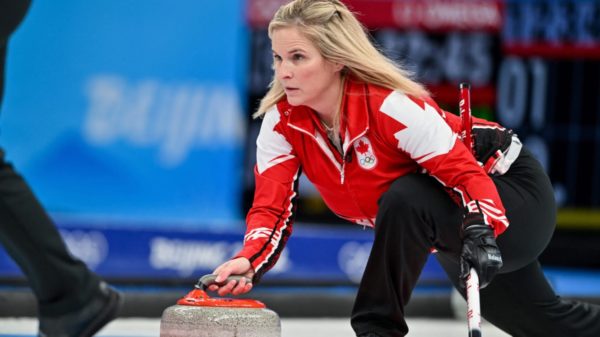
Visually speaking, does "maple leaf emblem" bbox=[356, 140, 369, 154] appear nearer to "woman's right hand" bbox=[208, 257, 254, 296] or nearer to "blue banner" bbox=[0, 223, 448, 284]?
"woman's right hand" bbox=[208, 257, 254, 296]

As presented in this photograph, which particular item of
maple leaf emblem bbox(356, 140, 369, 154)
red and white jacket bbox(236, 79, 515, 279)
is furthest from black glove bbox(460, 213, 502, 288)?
maple leaf emblem bbox(356, 140, 369, 154)

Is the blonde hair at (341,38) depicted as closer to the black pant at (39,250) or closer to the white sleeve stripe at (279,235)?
the white sleeve stripe at (279,235)

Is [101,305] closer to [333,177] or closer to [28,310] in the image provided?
[333,177]

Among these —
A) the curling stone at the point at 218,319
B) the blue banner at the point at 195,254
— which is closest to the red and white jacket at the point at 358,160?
the curling stone at the point at 218,319

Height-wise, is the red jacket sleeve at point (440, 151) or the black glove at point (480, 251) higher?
the red jacket sleeve at point (440, 151)

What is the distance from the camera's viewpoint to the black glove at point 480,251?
2662 mm

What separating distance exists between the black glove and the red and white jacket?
0.04m

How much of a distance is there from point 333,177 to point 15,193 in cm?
91

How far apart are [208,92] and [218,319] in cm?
384

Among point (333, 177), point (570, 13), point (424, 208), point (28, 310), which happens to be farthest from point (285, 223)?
point (570, 13)

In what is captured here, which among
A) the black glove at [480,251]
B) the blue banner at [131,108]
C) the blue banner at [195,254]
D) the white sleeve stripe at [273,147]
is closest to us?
the black glove at [480,251]

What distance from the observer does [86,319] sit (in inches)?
125

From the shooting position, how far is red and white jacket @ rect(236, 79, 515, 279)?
283 cm

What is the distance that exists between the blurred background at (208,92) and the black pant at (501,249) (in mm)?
2951
